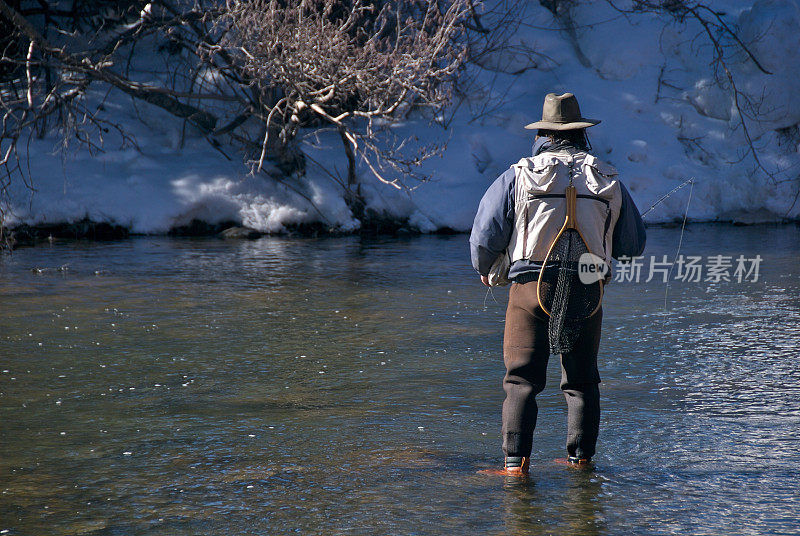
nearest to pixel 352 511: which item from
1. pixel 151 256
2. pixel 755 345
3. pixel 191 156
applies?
pixel 755 345

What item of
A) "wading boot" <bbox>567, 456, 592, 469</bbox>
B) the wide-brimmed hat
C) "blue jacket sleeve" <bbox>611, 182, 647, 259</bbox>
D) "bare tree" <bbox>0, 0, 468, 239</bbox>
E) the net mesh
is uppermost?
"bare tree" <bbox>0, 0, 468, 239</bbox>

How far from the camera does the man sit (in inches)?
158

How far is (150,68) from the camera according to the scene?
19125mm

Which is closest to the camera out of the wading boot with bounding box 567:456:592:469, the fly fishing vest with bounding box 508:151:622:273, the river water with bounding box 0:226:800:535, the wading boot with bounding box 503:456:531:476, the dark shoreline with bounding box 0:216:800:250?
the river water with bounding box 0:226:800:535

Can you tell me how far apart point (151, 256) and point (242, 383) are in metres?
7.04

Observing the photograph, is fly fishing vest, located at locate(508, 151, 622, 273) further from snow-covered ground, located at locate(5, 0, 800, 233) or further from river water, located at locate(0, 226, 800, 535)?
snow-covered ground, located at locate(5, 0, 800, 233)

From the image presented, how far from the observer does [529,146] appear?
1756 centimetres

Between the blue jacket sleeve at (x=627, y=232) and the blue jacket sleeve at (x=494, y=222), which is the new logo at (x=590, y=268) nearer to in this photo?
the blue jacket sleeve at (x=627, y=232)

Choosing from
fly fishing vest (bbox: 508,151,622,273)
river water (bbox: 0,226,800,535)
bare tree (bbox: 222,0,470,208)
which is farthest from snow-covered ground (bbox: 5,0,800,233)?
fly fishing vest (bbox: 508,151,622,273)

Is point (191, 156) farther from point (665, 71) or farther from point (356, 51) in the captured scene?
point (665, 71)

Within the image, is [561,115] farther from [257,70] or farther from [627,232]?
[257,70]

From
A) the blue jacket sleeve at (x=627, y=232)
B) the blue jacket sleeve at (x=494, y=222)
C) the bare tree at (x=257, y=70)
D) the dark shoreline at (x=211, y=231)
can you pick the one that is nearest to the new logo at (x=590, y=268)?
the blue jacket sleeve at (x=627, y=232)

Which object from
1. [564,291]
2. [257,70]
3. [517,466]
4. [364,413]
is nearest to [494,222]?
[564,291]

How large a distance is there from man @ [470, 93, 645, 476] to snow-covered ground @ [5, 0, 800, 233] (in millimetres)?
11489
